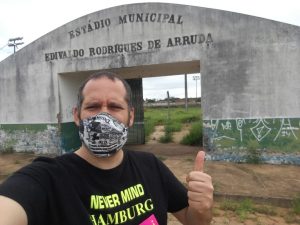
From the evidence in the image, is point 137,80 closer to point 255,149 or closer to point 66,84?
point 66,84

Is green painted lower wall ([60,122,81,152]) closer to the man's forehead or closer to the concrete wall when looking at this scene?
the concrete wall

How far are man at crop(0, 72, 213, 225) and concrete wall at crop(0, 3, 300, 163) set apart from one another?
25.5 feet

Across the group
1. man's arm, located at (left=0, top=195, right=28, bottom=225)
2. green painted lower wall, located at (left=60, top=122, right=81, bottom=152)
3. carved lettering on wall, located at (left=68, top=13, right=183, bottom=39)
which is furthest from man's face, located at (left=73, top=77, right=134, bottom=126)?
green painted lower wall, located at (left=60, top=122, right=81, bottom=152)

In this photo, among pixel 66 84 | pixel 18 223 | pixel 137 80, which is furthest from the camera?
pixel 137 80

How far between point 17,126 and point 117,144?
1199 centimetres

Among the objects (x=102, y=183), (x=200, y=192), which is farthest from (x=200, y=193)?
(x=102, y=183)

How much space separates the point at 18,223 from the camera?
150cm

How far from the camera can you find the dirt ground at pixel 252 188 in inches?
242

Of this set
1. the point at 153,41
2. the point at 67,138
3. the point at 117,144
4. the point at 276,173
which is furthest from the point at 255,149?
the point at 117,144

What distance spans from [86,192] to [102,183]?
0.10 metres

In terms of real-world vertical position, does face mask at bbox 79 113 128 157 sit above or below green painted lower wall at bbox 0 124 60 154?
above

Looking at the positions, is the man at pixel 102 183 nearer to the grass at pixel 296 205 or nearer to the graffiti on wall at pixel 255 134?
the grass at pixel 296 205

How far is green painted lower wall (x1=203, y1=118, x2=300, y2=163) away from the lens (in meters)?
9.29

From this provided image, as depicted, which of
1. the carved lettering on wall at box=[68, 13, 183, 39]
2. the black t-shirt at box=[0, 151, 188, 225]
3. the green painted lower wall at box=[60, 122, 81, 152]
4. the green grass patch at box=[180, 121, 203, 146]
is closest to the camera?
the black t-shirt at box=[0, 151, 188, 225]
